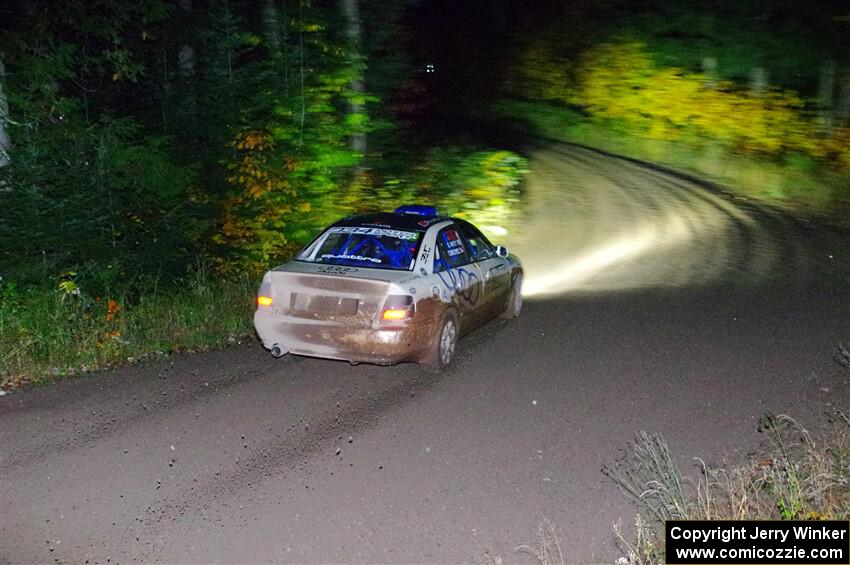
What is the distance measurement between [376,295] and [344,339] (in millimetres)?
550

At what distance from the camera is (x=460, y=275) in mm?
10039

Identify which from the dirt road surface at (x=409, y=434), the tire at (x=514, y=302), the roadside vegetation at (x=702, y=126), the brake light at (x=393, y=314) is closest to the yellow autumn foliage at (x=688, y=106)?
the roadside vegetation at (x=702, y=126)

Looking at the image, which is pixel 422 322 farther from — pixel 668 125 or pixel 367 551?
pixel 668 125

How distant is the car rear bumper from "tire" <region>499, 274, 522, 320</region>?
2.95 m

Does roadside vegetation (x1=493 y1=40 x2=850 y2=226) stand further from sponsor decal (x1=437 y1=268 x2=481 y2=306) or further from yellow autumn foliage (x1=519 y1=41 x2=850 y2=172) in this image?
sponsor decal (x1=437 y1=268 x2=481 y2=306)

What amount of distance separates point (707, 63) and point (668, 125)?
2.29 metres

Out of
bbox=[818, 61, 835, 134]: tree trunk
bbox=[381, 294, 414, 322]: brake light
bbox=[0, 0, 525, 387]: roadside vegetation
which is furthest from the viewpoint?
bbox=[818, 61, 835, 134]: tree trunk

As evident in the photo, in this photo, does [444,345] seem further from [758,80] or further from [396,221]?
[758,80]

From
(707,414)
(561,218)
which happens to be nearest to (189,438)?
(707,414)

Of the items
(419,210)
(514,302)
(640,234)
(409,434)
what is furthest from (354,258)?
(640,234)

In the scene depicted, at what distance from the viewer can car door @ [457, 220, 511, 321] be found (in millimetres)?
10742

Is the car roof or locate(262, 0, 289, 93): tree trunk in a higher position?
locate(262, 0, 289, 93): tree trunk

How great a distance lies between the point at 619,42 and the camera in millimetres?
30188

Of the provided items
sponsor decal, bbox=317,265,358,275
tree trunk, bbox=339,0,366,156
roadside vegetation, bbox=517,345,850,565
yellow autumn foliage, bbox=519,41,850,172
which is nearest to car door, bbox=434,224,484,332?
sponsor decal, bbox=317,265,358,275
